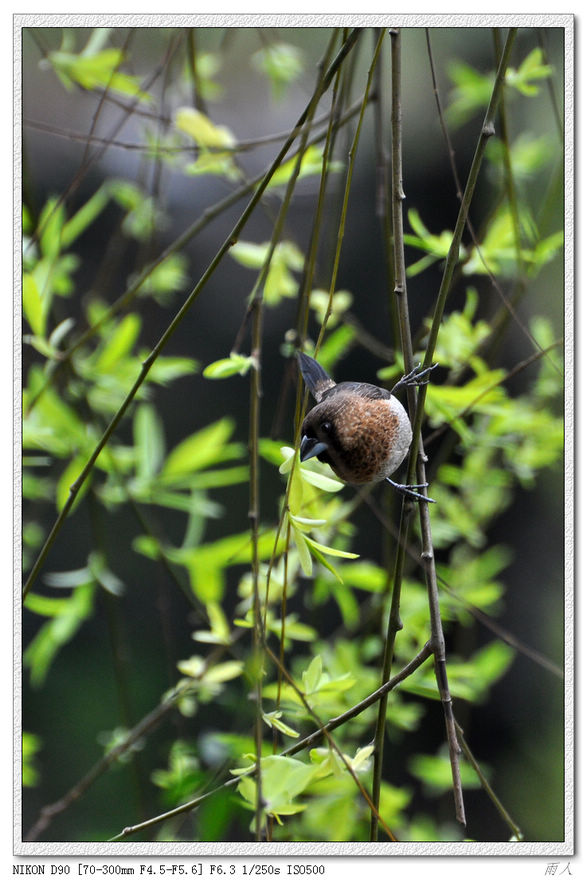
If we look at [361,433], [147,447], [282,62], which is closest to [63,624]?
[147,447]

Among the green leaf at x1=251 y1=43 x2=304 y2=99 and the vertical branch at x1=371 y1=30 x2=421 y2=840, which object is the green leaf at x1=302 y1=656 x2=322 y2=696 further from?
the green leaf at x1=251 y1=43 x2=304 y2=99

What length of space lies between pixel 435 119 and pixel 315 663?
2.12 feet

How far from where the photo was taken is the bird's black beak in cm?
49

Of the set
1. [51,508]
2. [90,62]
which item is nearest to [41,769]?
[51,508]

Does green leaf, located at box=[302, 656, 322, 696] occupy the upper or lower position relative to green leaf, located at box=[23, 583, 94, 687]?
lower

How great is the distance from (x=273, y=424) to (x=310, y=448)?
0.45 metres

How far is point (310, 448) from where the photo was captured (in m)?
0.50

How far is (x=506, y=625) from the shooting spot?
1005 mm

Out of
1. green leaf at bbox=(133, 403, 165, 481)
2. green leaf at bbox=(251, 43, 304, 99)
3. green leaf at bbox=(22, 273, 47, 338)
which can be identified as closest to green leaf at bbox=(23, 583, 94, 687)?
green leaf at bbox=(133, 403, 165, 481)

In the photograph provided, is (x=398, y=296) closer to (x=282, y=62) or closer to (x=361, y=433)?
(x=361, y=433)

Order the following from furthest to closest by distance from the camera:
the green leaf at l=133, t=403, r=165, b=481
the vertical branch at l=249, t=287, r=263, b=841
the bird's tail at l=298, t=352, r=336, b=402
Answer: the green leaf at l=133, t=403, r=165, b=481 < the bird's tail at l=298, t=352, r=336, b=402 < the vertical branch at l=249, t=287, r=263, b=841

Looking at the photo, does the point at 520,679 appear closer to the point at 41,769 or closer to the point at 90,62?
the point at 41,769

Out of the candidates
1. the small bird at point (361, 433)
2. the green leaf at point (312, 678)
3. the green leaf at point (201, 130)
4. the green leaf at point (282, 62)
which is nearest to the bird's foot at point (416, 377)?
the small bird at point (361, 433)

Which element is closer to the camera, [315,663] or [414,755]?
[315,663]
